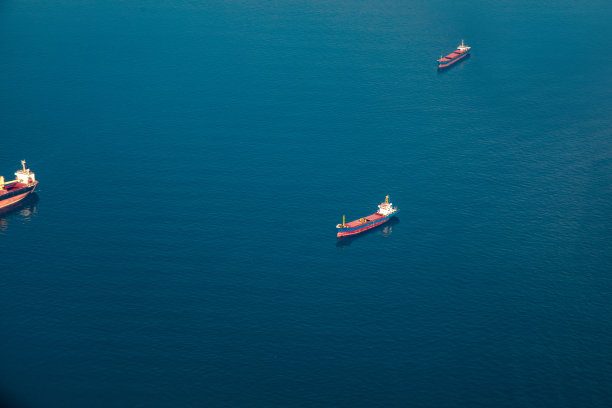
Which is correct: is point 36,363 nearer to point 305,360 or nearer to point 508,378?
point 305,360

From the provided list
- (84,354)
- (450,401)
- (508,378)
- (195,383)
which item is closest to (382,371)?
(450,401)

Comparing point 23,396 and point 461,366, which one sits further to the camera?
point 461,366

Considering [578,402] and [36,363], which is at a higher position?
[36,363]

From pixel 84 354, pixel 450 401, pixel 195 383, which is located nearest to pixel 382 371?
pixel 450 401

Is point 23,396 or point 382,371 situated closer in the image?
point 23,396

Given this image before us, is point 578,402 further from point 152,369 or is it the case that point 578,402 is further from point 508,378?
point 152,369

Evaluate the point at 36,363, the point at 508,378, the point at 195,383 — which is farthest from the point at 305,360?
the point at 36,363

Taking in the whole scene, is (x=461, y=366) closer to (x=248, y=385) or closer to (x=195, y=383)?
(x=248, y=385)

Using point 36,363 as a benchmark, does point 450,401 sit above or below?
below
